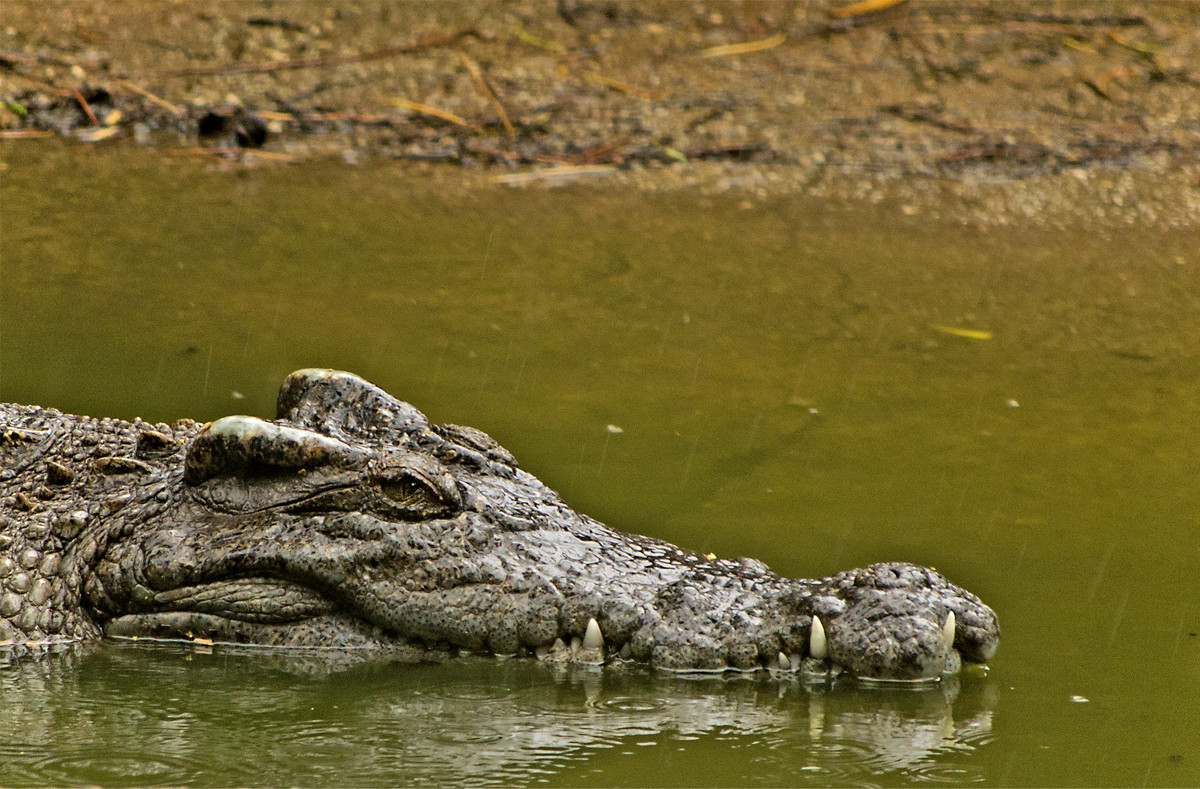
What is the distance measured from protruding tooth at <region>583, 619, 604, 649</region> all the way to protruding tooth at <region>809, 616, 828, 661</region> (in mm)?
555

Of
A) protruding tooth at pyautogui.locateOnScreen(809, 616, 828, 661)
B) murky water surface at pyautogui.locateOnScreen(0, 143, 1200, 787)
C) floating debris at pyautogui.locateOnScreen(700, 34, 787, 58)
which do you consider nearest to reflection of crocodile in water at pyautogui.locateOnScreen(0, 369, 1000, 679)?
protruding tooth at pyautogui.locateOnScreen(809, 616, 828, 661)

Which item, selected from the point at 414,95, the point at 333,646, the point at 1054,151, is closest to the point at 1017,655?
the point at 333,646

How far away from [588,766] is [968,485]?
7.35 ft

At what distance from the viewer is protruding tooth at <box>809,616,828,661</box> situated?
347 cm

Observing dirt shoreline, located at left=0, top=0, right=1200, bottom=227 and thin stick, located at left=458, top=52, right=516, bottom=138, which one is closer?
dirt shoreline, located at left=0, top=0, right=1200, bottom=227

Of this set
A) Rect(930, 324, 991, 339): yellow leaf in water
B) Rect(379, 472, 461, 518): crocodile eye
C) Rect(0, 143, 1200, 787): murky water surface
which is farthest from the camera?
Rect(930, 324, 991, 339): yellow leaf in water

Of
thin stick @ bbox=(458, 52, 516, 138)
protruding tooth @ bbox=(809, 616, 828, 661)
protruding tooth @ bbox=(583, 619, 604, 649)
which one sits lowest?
protruding tooth @ bbox=(583, 619, 604, 649)

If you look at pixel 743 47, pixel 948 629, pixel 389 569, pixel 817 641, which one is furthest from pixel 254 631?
pixel 743 47

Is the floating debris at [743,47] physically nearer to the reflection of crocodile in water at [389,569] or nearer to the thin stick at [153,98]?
the thin stick at [153,98]

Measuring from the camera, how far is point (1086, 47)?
388 inches

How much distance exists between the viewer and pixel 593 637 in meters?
3.61

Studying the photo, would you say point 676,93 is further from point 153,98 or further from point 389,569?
point 389,569

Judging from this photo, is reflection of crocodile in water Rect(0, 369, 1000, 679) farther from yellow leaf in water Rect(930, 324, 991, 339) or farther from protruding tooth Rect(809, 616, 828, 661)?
yellow leaf in water Rect(930, 324, 991, 339)

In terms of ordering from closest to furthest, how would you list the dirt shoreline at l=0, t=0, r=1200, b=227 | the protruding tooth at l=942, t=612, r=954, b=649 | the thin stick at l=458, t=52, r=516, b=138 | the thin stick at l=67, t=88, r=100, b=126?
1. the protruding tooth at l=942, t=612, r=954, b=649
2. the dirt shoreline at l=0, t=0, r=1200, b=227
3. the thin stick at l=67, t=88, r=100, b=126
4. the thin stick at l=458, t=52, r=516, b=138
